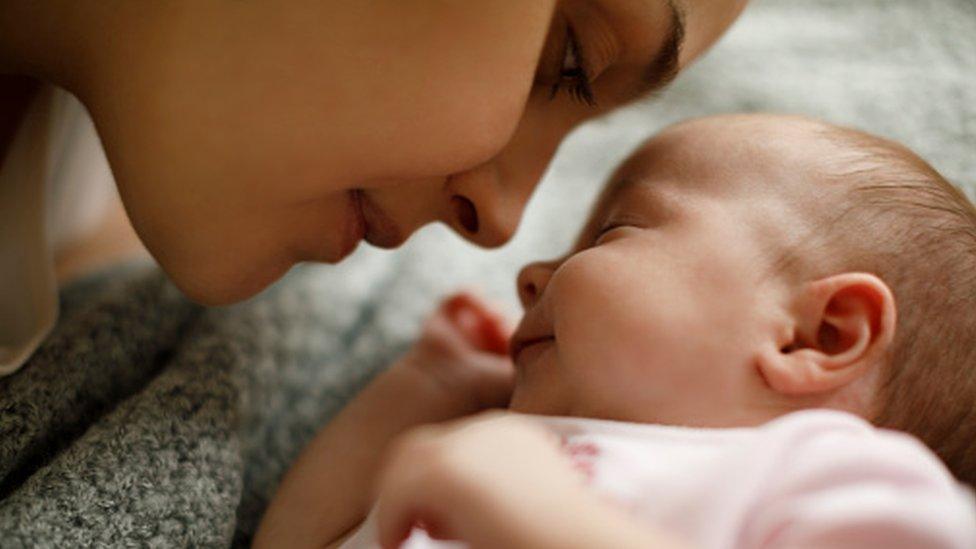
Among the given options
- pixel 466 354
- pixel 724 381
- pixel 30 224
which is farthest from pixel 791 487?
pixel 30 224

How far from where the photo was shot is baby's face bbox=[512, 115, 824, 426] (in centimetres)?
82

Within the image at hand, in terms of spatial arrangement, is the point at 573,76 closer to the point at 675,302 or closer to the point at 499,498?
the point at 675,302

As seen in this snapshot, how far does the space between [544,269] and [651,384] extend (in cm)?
17

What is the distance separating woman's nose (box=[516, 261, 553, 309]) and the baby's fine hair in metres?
0.24

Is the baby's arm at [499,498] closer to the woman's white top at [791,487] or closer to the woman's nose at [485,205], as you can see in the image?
the woman's white top at [791,487]

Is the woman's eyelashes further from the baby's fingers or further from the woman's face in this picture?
the baby's fingers

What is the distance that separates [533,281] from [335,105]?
0.25 meters

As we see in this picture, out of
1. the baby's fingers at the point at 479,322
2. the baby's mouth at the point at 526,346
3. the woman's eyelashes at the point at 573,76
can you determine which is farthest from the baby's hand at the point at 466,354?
the woman's eyelashes at the point at 573,76

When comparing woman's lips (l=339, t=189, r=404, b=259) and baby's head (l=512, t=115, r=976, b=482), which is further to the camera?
woman's lips (l=339, t=189, r=404, b=259)

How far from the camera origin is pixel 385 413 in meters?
1.03

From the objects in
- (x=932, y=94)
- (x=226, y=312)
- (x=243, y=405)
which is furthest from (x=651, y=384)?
(x=932, y=94)

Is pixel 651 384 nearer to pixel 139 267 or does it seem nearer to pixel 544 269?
pixel 544 269

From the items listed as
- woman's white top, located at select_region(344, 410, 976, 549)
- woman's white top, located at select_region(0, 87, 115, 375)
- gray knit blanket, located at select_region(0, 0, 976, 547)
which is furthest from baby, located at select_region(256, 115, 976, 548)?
woman's white top, located at select_region(0, 87, 115, 375)

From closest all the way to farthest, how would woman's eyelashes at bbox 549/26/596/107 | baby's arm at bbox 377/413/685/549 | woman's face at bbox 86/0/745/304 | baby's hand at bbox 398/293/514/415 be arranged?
baby's arm at bbox 377/413/685/549, woman's face at bbox 86/0/745/304, woman's eyelashes at bbox 549/26/596/107, baby's hand at bbox 398/293/514/415
